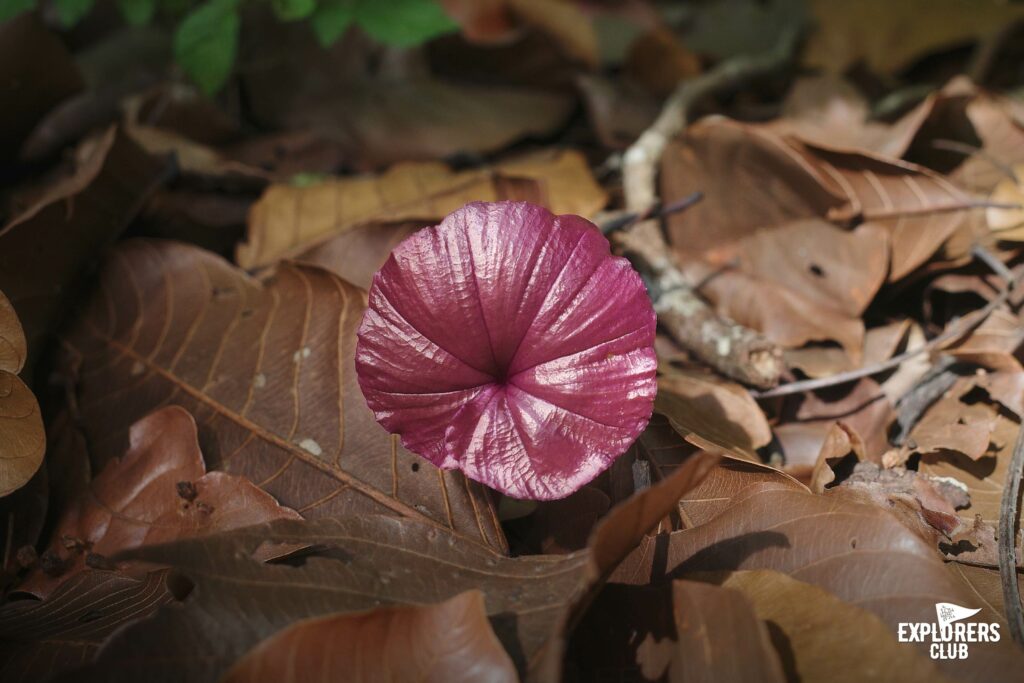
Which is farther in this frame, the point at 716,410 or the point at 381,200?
the point at 381,200

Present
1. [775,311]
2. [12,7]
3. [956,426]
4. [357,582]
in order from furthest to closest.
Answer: [12,7] → [775,311] → [956,426] → [357,582]

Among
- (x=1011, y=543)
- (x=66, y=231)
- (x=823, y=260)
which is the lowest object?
(x=1011, y=543)

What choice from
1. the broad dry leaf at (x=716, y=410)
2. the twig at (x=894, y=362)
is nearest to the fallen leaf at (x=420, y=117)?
the broad dry leaf at (x=716, y=410)

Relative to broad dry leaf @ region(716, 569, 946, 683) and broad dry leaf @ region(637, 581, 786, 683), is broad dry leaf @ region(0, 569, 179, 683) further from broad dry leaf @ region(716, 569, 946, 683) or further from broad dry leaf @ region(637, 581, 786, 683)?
broad dry leaf @ region(716, 569, 946, 683)

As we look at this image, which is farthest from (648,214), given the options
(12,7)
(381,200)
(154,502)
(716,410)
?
(12,7)

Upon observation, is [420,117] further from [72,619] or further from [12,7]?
[72,619]

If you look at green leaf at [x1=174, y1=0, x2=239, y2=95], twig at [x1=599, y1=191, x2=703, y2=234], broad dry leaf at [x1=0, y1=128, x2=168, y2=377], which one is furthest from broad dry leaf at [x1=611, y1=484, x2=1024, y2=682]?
green leaf at [x1=174, y1=0, x2=239, y2=95]

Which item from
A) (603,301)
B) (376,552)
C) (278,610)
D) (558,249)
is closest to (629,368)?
(603,301)
